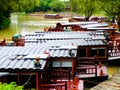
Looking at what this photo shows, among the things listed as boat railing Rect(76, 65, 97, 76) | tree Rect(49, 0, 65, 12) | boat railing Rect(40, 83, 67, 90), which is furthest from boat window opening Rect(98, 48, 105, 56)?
tree Rect(49, 0, 65, 12)

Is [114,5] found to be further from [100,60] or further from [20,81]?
[20,81]

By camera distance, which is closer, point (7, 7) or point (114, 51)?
point (114, 51)

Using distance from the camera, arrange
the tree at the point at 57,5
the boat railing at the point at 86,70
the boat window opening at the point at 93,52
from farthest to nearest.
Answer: the tree at the point at 57,5 < the boat window opening at the point at 93,52 < the boat railing at the point at 86,70

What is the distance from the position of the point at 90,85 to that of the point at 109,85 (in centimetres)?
Answer: 147

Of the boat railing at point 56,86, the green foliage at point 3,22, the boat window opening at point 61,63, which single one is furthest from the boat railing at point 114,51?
the green foliage at point 3,22

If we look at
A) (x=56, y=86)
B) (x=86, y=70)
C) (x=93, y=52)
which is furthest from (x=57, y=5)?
(x=56, y=86)

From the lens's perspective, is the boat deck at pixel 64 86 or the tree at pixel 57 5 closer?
the boat deck at pixel 64 86

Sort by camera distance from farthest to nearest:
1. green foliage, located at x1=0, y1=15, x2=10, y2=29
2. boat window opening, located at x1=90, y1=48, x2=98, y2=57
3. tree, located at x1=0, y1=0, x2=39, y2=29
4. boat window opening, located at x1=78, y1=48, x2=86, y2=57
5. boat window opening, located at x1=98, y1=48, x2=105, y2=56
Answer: green foliage, located at x1=0, y1=15, x2=10, y2=29
tree, located at x1=0, y1=0, x2=39, y2=29
boat window opening, located at x1=98, y1=48, x2=105, y2=56
boat window opening, located at x1=90, y1=48, x2=98, y2=57
boat window opening, located at x1=78, y1=48, x2=86, y2=57

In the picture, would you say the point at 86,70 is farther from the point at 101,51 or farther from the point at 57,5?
the point at 57,5

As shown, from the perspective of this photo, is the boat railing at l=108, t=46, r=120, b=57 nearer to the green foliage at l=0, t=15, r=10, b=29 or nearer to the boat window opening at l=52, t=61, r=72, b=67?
the boat window opening at l=52, t=61, r=72, b=67

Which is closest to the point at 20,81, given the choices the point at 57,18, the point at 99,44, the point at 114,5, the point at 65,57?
the point at 65,57

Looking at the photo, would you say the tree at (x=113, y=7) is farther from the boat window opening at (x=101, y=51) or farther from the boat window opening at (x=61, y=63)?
the boat window opening at (x=61, y=63)

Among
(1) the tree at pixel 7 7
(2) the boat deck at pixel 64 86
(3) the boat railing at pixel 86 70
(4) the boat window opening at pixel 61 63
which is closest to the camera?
(2) the boat deck at pixel 64 86

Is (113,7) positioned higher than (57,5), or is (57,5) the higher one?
(57,5)
